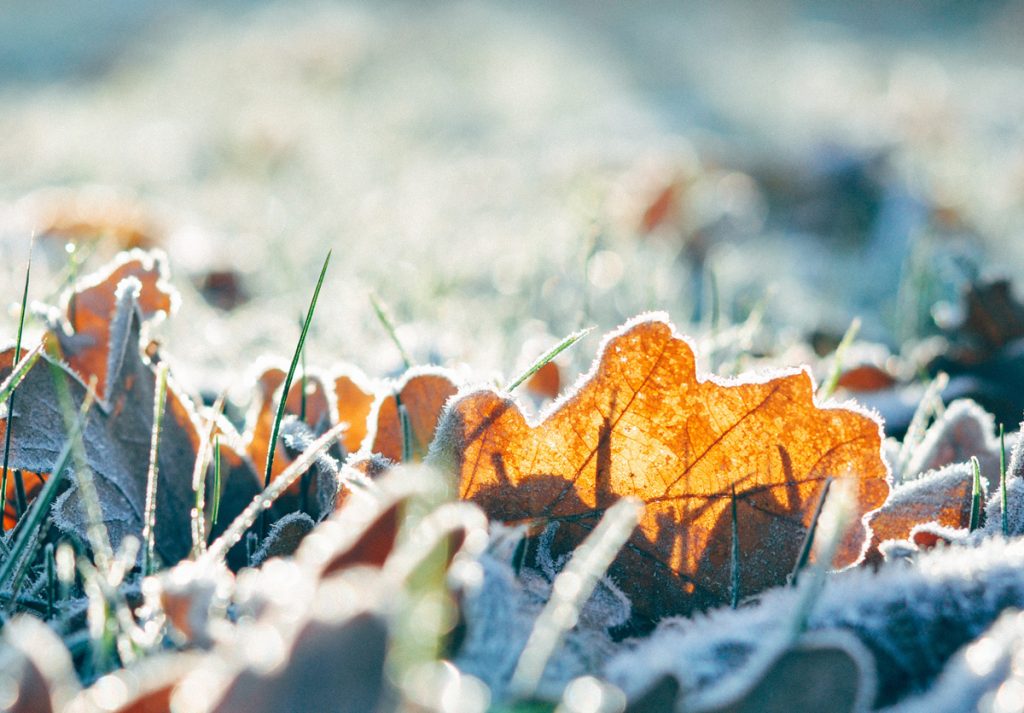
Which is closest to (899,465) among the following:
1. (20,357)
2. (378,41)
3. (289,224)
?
(20,357)

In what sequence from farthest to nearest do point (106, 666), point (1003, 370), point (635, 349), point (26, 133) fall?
point (26, 133) < point (1003, 370) < point (635, 349) < point (106, 666)

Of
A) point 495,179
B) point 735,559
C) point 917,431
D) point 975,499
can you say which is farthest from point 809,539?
point 495,179

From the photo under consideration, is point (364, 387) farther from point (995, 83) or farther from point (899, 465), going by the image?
point (995, 83)

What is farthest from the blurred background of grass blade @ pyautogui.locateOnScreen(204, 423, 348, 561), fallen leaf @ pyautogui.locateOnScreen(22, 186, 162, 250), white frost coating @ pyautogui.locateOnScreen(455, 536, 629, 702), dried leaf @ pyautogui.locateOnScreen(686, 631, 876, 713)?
dried leaf @ pyautogui.locateOnScreen(686, 631, 876, 713)

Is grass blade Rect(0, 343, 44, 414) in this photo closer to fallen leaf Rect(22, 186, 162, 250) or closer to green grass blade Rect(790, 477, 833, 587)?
green grass blade Rect(790, 477, 833, 587)

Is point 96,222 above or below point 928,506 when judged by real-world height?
below

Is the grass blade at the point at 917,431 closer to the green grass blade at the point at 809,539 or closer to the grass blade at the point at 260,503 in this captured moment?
the green grass blade at the point at 809,539

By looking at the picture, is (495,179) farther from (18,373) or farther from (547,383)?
(18,373)
